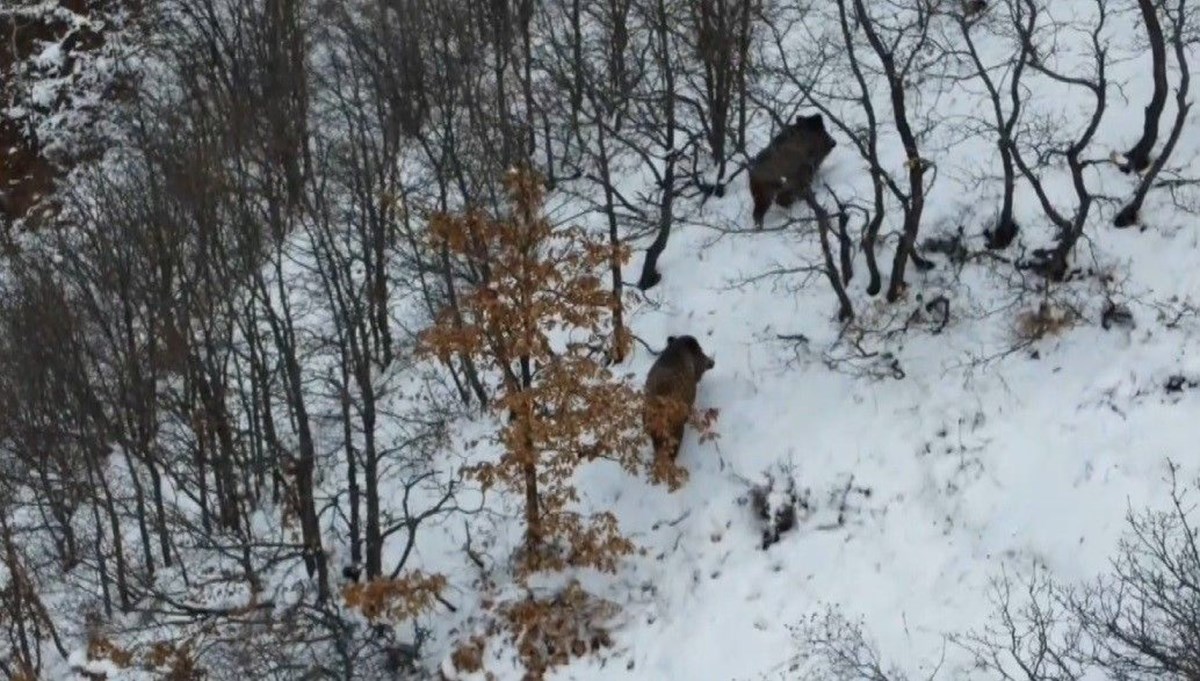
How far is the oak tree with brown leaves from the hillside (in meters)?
0.41

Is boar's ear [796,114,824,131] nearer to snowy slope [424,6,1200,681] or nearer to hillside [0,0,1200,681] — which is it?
hillside [0,0,1200,681]

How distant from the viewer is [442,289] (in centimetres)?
1912

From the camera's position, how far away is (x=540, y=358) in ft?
46.2

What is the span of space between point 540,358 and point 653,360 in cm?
254

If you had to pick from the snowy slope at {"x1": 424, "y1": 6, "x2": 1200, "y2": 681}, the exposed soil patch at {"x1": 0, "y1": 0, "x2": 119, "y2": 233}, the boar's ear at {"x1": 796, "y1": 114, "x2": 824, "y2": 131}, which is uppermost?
the exposed soil patch at {"x1": 0, "y1": 0, "x2": 119, "y2": 233}

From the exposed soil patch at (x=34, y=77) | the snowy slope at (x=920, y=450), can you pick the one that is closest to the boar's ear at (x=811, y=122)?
the snowy slope at (x=920, y=450)

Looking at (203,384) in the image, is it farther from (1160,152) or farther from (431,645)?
(1160,152)

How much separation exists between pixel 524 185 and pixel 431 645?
5.86 metres

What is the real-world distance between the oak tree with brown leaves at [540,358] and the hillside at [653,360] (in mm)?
410

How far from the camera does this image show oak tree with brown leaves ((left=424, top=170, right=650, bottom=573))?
13469 mm

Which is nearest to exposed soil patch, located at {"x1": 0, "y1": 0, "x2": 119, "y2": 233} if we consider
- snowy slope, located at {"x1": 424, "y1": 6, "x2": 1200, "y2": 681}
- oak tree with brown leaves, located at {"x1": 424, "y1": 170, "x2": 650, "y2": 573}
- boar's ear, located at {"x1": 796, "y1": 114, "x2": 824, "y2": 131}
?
oak tree with brown leaves, located at {"x1": 424, "y1": 170, "x2": 650, "y2": 573}

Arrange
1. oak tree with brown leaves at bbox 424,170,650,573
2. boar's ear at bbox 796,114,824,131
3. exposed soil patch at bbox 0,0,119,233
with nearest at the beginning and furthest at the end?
1. oak tree with brown leaves at bbox 424,170,650,573
2. boar's ear at bbox 796,114,824,131
3. exposed soil patch at bbox 0,0,119,233

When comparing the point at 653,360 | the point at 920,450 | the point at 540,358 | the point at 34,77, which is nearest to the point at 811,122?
the point at 653,360

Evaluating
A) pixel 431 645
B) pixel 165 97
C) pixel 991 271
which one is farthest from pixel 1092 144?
pixel 165 97
